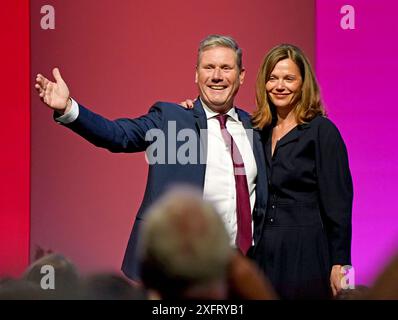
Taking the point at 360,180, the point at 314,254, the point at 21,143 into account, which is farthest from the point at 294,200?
the point at 21,143

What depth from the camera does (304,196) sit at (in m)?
2.54

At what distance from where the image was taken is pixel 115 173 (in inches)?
148

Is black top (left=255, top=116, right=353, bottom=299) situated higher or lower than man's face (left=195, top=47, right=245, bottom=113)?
lower

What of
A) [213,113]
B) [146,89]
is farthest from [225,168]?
[146,89]

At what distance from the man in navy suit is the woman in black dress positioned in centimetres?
6

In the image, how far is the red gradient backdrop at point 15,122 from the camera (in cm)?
364

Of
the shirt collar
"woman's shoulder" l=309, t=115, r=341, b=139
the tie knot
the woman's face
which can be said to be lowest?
"woman's shoulder" l=309, t=115, r=341, b=139

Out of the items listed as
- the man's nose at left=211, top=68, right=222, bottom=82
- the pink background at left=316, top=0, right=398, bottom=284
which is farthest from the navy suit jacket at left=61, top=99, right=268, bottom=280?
the pink background at left=316, top=0, right=398, bottom=284

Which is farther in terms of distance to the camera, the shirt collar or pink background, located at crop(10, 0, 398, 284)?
pink background, located at crop(10, 0, 398, 284)

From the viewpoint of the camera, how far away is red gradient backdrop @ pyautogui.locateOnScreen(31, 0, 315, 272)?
370 centimetres

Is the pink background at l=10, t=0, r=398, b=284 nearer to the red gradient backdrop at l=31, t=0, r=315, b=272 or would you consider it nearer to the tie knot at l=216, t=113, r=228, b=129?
the red gradient backdrop at l=31, t=0, r=315, b=272

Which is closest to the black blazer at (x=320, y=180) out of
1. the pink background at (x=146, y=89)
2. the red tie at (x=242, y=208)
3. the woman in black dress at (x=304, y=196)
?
the woman in black dress at (x=304, y=196)

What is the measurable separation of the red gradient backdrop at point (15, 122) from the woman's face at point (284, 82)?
1.45m
